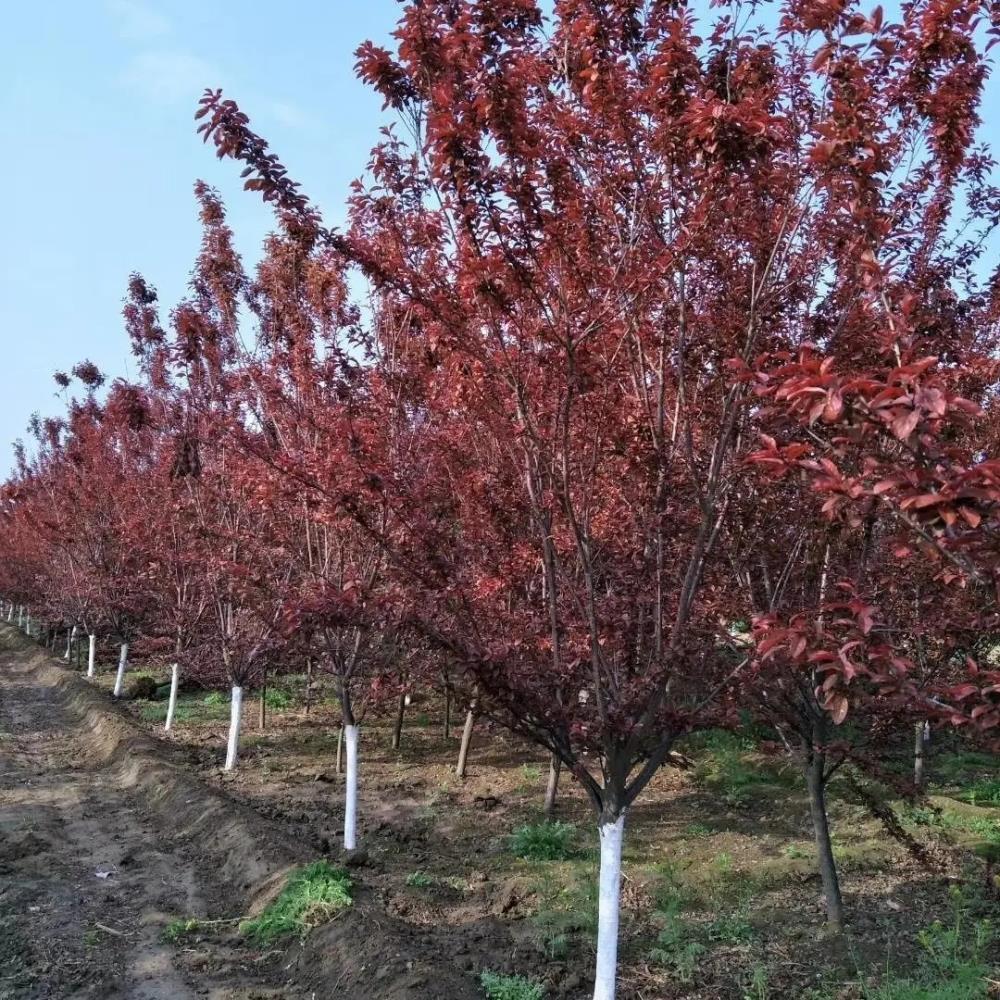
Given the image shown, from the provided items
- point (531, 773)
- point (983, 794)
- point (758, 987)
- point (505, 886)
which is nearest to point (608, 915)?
point (758, 987)

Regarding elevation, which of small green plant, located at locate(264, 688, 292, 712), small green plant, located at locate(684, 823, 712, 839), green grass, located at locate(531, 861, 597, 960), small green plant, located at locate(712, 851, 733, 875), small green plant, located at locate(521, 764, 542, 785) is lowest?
green grass, located at locate(531, 861, 597, 960)

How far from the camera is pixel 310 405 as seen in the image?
736cm

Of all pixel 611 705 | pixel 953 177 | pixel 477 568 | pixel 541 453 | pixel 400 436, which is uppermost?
pixel 953 177

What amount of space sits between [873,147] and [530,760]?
9.19 metres

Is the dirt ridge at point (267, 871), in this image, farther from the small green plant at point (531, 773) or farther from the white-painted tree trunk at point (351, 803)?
the small green plant at point (531, 773)

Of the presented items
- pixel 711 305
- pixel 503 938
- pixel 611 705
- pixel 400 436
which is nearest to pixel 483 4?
pixel 711 305

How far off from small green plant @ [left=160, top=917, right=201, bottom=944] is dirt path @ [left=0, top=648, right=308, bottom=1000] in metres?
0.07

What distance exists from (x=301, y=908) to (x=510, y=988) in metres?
1.64

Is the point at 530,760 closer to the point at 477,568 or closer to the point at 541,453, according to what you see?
the point at 477,568

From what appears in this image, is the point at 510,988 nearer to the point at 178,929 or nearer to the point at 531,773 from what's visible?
the point at 178,929

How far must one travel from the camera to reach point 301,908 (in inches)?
203

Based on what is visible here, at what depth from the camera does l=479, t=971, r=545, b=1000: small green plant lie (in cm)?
409

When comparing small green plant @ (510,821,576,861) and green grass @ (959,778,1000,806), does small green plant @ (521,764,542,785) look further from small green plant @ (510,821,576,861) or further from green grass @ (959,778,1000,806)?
green grass @ (959,778,1000,806)

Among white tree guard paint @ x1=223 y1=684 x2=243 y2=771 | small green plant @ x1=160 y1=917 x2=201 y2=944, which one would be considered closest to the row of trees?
small green plant @ x1=160 y1=917 x2=201 y2=944
